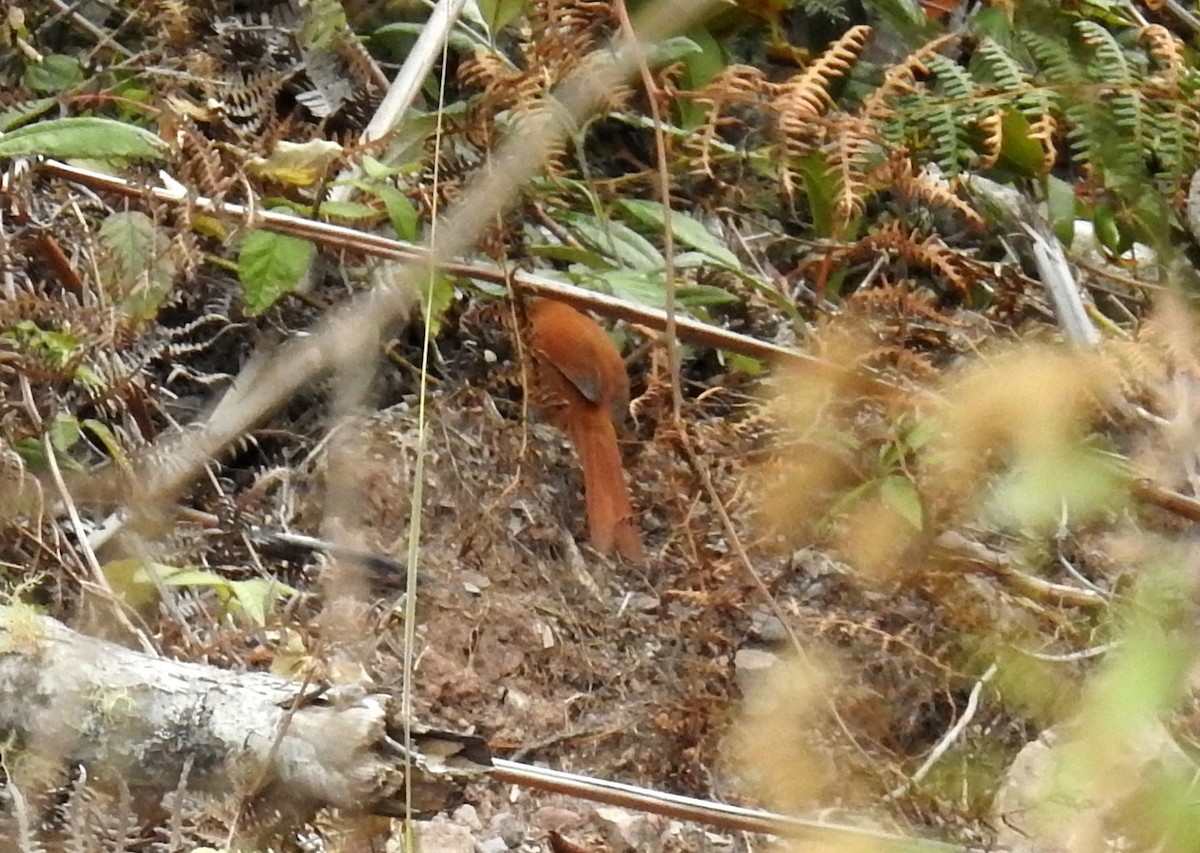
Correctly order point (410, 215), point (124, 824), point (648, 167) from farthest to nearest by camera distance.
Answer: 1. point (648, 167)
2. point (410, 215)
3. point (124, 824)

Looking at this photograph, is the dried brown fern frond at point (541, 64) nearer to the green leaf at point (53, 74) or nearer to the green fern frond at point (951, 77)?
the green fern frond at point (951, 77)

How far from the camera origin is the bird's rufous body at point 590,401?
4.60 ft

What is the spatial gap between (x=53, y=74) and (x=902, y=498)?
3.73 ft

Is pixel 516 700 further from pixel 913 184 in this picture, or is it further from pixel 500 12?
pixel 500 12

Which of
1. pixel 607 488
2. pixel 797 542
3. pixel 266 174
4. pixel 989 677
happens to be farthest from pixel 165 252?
pixel 989 677

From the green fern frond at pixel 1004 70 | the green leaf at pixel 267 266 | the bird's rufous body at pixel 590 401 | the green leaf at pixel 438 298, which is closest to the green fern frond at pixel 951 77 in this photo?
the green fern frond at pixel 1004 70

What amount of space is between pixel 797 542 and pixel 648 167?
0.61 meters

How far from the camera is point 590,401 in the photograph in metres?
1.42

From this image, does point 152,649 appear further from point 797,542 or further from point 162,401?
point 797,542

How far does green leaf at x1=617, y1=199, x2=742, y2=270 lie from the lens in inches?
59.4

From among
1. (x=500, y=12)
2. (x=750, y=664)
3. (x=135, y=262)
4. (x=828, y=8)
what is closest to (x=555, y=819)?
(x=750, y=664)

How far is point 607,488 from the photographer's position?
1.40 m

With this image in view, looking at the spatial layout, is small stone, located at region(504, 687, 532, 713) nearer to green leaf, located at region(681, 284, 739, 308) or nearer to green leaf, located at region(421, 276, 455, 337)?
green leaf, located at region(421, 276, 455, 337)

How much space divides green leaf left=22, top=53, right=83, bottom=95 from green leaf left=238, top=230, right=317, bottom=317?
18.4 inches
